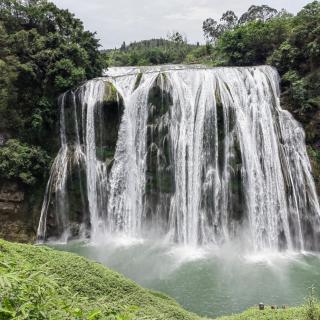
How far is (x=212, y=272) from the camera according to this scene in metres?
12.6

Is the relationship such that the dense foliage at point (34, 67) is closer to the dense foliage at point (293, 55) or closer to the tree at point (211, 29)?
the dense foliage at point (293, 55)

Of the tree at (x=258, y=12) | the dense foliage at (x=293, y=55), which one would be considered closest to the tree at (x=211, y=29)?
the tree at (x=258, y=12)

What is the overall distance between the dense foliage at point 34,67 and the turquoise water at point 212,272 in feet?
19.1

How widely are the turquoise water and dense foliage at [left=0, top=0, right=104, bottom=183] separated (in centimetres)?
583

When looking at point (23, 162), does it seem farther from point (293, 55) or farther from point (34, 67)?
point (293, 55)

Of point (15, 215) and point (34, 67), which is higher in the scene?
point (34, 67)

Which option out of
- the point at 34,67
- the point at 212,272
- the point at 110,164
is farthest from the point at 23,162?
the point at 212,272

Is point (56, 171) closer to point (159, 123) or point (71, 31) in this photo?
point (159, 123)

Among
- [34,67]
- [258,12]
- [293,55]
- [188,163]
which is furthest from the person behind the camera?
[258,12]

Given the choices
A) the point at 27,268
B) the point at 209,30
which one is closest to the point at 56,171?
the point at 27,268

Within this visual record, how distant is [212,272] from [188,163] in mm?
5371

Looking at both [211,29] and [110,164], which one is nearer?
[110,164]

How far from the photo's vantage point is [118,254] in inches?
568

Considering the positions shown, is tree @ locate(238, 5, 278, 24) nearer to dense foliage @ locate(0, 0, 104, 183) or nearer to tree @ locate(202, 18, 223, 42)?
tree @ locate(202, 18, 223, 42)
